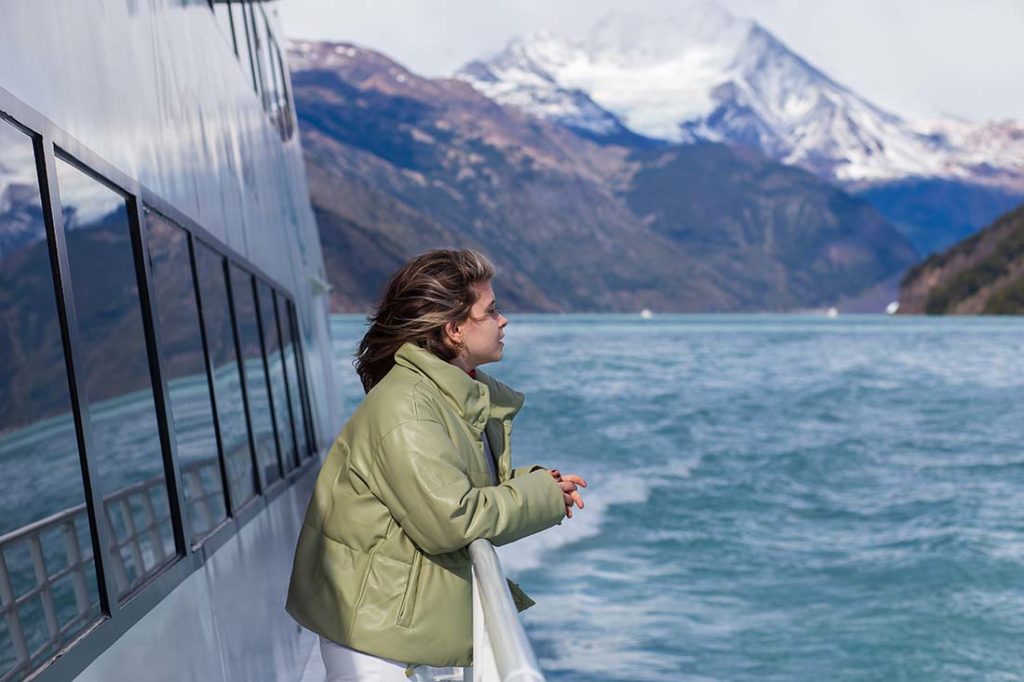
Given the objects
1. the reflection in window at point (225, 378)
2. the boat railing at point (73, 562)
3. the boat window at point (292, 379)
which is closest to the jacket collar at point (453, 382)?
the boat railing at point (73, 562)

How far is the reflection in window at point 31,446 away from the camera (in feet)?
14.6

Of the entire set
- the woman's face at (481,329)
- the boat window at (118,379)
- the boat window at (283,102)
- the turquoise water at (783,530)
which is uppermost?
the boat window at (283,102)

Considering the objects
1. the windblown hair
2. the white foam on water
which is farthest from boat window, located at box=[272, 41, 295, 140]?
the windblown hair

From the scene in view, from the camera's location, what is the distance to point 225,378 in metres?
5.27

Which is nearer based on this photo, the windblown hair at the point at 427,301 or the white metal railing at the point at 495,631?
the white metal railing at the point at 495,631

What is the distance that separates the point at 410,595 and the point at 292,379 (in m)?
6.58

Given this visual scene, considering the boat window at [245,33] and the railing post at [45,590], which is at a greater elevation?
the boat window at [245,33]

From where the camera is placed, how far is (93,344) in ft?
39.1

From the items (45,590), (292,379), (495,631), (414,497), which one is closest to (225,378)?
(45,590)

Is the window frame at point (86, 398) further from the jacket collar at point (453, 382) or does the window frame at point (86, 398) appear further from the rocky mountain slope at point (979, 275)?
the rocky mountain slope at point (979, 275)

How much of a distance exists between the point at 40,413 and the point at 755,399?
41.8 metres

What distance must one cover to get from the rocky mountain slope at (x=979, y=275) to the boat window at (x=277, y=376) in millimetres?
139792

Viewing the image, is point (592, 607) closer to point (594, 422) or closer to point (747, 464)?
A: point (747, 464)

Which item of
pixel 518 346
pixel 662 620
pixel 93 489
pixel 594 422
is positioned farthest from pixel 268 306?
pixel 518 346
